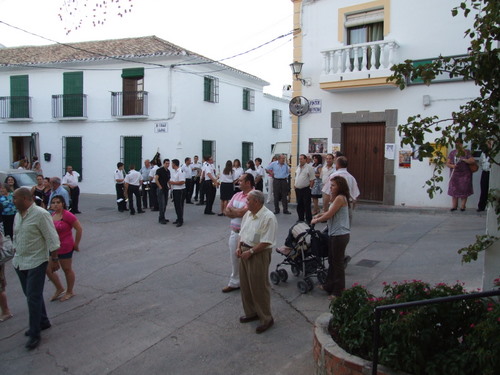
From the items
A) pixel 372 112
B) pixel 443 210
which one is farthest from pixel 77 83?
pixel 443 210

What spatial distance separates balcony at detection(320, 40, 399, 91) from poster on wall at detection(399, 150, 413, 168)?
191 cm

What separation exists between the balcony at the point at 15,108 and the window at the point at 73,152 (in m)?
2.58

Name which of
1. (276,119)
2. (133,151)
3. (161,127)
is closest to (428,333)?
(161,127)

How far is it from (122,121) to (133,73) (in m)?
2.23

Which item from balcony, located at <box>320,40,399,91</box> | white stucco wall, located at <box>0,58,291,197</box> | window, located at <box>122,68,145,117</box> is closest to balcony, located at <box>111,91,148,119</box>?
window, located at <box>122,68,145,117</box>

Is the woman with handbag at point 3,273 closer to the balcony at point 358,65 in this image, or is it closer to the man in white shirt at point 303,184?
the man in white shirt at point 303,184

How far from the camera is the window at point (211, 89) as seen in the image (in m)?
20.9

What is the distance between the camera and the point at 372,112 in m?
12.8

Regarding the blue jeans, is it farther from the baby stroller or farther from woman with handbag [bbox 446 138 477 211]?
woman with handbag [bbox 446 138 477 211]

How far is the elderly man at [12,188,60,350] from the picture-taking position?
4969mm

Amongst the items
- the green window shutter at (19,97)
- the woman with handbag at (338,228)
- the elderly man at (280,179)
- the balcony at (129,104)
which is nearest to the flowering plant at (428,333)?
the woman with handbag at (338,228)

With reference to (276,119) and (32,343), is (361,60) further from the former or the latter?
(276,119)

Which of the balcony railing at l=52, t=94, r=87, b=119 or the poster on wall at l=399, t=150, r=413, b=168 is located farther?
the balcony railing at l=52, t=94, r=87, b=119

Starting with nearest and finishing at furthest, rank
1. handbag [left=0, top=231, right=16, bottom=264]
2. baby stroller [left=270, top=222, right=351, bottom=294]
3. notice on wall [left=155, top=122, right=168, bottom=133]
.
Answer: handbag [left=0, top=231, right=16, bottom=264], baby stroller [left=270, top=222, right=351, bottom=294], notice on wall [left=155, top=122, right=168, bottom=133]
